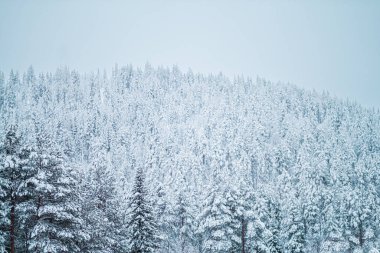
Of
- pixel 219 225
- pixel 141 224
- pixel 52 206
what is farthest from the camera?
pixel 141 224

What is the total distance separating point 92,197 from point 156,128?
423ft

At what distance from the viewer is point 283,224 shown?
55.2 metres

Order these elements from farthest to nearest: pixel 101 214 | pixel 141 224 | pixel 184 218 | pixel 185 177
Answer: pixel 185 177 < pixel 184 218 < pixel 141 224 < pixel 101 214

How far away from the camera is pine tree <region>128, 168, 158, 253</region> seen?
91.5 feet

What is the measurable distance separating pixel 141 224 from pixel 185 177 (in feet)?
256

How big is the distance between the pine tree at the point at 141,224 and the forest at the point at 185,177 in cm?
8

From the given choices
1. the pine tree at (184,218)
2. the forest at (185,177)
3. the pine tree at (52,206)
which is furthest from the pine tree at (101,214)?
the pine tree at (184,218)

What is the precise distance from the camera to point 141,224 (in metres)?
28.4

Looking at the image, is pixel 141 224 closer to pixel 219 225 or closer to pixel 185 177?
pixel 219 225

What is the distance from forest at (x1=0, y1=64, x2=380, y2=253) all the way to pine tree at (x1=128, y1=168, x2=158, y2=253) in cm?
8

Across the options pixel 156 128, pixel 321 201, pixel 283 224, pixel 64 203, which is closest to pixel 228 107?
pixel 156 128

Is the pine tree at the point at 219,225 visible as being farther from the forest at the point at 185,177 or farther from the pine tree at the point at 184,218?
the pine tree at the point at 184,218

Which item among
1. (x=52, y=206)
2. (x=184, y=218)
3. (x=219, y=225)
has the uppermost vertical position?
(x=184, y=218)

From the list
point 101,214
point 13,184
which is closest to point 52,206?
point 13,184
